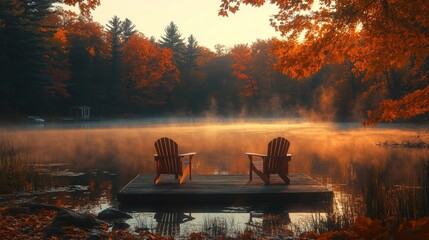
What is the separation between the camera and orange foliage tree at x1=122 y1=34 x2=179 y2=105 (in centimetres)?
6425

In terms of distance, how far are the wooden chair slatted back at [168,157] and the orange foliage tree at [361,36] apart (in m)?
3.40

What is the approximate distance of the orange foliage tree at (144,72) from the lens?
64.2 m

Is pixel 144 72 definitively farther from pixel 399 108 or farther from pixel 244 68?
pixel 399 108

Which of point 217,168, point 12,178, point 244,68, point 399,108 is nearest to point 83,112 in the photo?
point 244,68

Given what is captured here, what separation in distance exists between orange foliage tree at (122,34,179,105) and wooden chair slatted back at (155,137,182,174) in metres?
53.1

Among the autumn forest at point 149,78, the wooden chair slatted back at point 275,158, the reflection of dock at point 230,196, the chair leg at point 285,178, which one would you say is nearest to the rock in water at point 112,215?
the reflection of dock at point 230,196

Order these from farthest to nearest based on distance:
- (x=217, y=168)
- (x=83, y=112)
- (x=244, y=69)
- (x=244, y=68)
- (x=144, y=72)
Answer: (x=244, y=69), (x=244, y=68), (x=144, y=72), (x=83, y=112), (x=217, y=168)

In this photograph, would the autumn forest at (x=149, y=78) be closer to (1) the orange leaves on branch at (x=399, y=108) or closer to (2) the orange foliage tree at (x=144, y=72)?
(2) the orange foliage tree at (x=144, y=72)

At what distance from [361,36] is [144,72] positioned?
191 feet

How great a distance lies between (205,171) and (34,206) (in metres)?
8.02

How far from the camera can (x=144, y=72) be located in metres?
64.7

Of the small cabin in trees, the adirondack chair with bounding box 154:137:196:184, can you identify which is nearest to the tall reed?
the adirondack chair with bounding box 154:137:196:184

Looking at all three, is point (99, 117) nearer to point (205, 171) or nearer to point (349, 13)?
point (205, 171)

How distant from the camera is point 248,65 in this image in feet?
239
